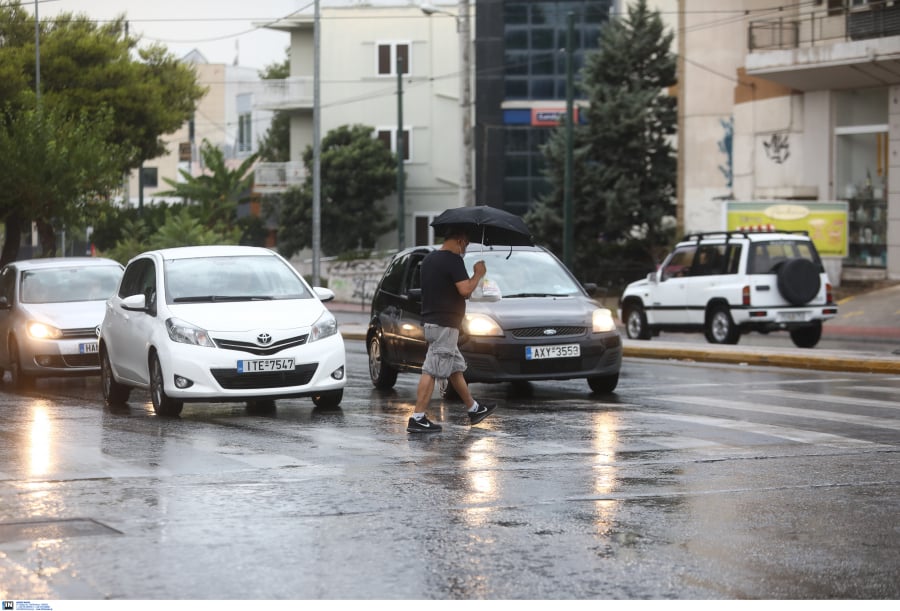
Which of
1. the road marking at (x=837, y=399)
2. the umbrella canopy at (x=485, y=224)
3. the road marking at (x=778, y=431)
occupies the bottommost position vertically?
the road marking at (x=837, y=399)

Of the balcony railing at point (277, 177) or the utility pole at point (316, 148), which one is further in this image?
the balcony railing at point (277, 177)

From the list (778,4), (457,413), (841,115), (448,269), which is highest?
(778,4)

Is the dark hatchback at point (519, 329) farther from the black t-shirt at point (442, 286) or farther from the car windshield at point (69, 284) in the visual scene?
the car windshield at point (69, 284)

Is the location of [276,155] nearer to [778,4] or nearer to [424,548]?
[778,4]

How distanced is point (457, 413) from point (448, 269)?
6.82ft

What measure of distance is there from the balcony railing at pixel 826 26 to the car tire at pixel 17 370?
77.5 feet

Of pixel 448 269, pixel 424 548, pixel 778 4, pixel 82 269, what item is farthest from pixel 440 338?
pixel 778 4

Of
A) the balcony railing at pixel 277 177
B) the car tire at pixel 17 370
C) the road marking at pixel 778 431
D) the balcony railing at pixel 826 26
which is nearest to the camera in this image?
the road marking at pixel 778 431

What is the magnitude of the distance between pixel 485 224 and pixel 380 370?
461cm

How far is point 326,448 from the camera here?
11.4 metres

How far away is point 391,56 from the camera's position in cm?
6412

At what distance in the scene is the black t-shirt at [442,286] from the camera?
12500 millimetres

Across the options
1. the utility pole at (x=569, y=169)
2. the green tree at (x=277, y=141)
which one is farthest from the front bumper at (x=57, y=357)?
the green tree at (x=277, y=141)
